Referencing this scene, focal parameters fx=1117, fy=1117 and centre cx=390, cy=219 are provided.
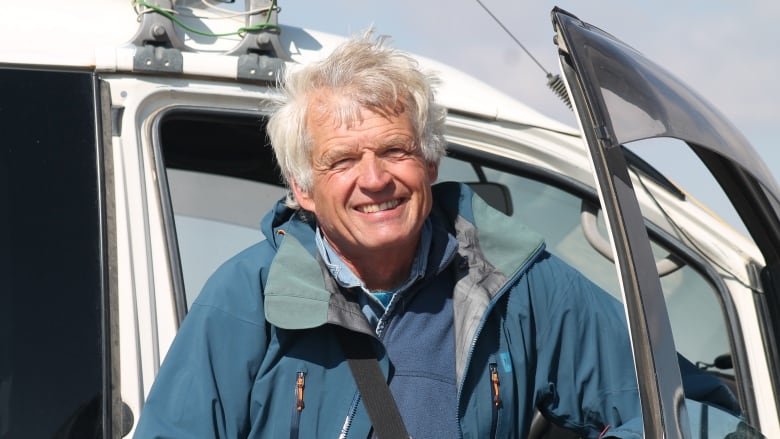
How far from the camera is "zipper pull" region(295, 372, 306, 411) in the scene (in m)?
2.07

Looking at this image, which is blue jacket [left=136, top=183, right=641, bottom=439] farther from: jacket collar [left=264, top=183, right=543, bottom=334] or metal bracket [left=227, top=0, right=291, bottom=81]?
metal bracket [left=227, top=0, right=291, bottom=81]

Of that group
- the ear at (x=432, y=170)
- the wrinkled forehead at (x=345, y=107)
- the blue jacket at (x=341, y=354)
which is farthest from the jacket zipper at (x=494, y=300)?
the wrinkled forehead at (x=345, y=107)

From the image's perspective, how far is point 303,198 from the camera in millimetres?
2291

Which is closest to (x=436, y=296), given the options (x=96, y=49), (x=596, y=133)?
(x=596, y=133)

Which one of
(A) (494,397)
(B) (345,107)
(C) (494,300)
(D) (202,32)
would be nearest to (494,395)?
(A) (494,397)

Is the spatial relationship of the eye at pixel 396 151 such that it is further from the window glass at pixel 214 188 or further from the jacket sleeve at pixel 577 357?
the window glass at pixel 214 188

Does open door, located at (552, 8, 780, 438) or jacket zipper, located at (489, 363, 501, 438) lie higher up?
open door, located at (552, 8, 780, 438)

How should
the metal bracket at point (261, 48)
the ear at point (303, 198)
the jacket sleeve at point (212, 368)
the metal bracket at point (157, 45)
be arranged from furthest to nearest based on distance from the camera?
the metal bracket at point (261, 48)
the metal bracket at point (157, 45)
the ear at point (303, 198)
the jacket sleeve at point (212, 368)

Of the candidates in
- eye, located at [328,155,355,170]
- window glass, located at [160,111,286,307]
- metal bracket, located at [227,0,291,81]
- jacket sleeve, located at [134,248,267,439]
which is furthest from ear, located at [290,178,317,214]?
window glass, located at [160,111,286,307]

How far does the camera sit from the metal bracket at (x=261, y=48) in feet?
8.39

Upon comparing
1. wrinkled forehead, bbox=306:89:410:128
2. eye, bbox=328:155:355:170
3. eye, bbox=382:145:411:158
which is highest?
wrinkled forehead, bbox=306:89:410:128

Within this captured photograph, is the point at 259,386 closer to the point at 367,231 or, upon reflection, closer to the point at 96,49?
the point at 367,231

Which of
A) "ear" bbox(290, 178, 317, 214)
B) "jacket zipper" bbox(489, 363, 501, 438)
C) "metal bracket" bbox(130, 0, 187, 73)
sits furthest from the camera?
"metal bracket" bbox(130, 0, 187, 73)

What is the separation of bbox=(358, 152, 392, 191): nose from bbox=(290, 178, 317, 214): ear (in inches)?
5.8
